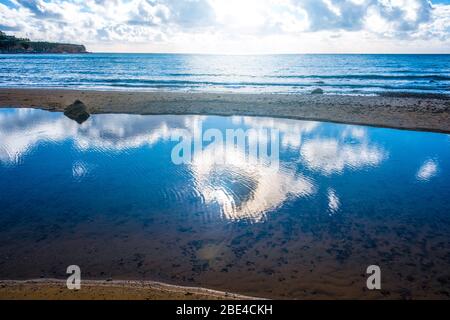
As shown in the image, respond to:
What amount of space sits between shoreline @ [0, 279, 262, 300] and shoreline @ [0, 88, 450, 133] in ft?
50.3

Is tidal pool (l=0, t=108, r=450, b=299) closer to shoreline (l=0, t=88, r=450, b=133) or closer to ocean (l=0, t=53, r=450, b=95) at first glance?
shoreline (l=0, t=88, r=450, b=133)

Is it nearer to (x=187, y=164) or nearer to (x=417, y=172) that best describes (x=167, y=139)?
(x=187, y=164)

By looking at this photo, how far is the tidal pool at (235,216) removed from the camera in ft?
19.3

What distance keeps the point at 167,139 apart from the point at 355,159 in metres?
8.08

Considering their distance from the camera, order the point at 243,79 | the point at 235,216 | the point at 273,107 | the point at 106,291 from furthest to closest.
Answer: the point at 243,79 → the point at 273,107 → the point at 235,216 → the point at 106,291

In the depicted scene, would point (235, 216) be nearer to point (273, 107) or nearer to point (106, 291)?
point (106, 291)

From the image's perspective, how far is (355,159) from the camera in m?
12.0

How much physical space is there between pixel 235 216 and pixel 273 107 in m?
16.0

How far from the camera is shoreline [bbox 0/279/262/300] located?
5082 millimetres

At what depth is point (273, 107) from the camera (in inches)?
890

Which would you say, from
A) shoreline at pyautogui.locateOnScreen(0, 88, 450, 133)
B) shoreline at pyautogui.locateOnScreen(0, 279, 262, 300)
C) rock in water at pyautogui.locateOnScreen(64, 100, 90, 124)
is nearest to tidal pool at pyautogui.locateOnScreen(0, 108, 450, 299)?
shoreline at pyautogui.locateOnScreen(0, 279, 262, 300)

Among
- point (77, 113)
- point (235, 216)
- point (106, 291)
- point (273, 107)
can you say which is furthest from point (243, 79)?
point (106, 291)
